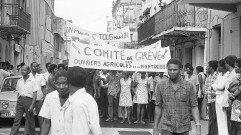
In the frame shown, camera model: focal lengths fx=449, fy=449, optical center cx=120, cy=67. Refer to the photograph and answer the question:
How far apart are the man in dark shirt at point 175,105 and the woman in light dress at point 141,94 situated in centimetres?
806

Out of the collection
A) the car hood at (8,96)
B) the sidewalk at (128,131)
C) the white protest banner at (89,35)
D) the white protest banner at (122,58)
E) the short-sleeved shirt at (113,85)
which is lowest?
the sidewalk at (128,131)

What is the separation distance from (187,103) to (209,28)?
14486 millimetres

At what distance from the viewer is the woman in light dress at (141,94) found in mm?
14773

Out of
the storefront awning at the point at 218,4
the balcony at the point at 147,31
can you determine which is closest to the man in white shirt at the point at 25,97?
the storefront awning at the point at 218,4

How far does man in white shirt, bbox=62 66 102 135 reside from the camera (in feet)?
15.4

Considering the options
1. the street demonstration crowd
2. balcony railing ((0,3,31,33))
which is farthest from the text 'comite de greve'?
balcony railing ((0,3,31,33))

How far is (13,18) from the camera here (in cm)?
2522

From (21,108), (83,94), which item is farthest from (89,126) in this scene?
(21,108)

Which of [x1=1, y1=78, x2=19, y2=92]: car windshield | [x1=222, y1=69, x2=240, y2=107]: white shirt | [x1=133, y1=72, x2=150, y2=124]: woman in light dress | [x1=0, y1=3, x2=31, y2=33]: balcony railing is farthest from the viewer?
[x1=0, y1=3, x2=31, y2=33]: balcony railing

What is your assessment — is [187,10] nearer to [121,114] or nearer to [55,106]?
[121,114]

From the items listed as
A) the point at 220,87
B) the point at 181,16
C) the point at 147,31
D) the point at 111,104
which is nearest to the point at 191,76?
the point at 111,104

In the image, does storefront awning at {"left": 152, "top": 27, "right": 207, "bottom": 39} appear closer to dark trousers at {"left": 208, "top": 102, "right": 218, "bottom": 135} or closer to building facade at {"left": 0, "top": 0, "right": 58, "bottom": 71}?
building facade at {"left": 0, "top": 0, "right": 58, "bottom": 71}

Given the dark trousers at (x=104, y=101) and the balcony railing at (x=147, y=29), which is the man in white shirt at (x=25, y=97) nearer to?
the dark trousers at (x=104, y=101)

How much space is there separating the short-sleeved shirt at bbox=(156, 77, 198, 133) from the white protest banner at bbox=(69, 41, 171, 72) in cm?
763
